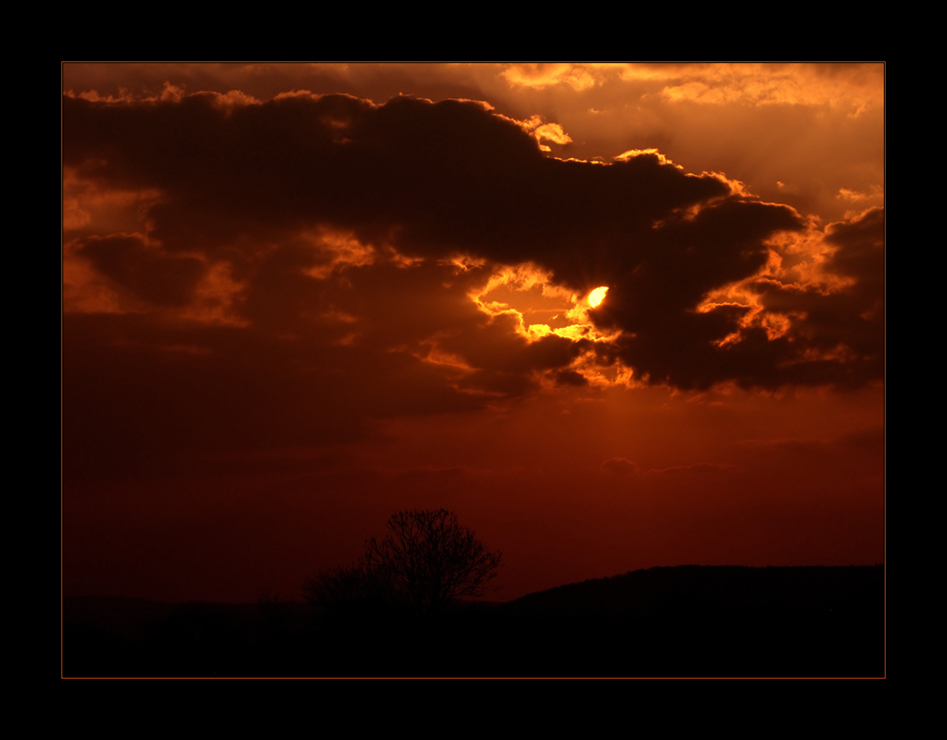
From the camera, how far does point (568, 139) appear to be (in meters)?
11.8

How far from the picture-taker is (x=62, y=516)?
889 cm

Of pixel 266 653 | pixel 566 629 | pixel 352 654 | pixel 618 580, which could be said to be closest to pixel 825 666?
pixel 618 580

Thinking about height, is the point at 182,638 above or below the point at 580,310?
below

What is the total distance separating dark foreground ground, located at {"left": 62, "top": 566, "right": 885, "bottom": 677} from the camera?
453 inches

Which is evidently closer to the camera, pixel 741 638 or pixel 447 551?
pixel 741 638

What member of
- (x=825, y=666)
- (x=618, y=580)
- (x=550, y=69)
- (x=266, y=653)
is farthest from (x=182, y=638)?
(x=550, y=69)

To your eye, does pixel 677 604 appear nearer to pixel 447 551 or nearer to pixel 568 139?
pixel 447 551

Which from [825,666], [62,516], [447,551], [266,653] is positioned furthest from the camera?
[447,551]

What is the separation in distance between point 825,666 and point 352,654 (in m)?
8.58

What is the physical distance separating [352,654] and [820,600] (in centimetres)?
895

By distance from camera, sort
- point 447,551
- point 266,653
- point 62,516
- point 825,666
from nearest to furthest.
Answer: point 62,516 → point 825,666 → point 266,653 → point 447,551

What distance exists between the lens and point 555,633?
39.8ft

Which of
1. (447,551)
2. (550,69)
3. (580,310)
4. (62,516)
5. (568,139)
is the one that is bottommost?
(447,551)

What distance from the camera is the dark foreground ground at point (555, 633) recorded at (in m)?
11.5
